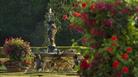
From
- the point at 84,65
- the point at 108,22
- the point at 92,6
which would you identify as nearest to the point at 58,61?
the point at 84,65

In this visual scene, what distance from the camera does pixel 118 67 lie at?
985 centimetres

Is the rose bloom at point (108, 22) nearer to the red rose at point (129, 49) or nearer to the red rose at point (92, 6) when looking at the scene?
the red rose at point (92, 6)

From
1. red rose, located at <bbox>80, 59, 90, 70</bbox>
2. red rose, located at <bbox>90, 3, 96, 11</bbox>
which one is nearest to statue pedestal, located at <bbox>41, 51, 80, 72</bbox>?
red rose, located at <bbox>80, 59, 90, 70</bbox>

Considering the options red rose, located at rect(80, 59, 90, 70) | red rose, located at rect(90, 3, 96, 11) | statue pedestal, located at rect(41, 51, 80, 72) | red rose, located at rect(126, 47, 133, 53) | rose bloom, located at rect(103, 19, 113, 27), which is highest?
red rose, located at rect(90, 3, 96, 11)

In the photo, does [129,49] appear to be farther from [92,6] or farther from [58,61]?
[58,61]

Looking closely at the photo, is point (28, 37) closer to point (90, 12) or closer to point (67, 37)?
point (67, 37)

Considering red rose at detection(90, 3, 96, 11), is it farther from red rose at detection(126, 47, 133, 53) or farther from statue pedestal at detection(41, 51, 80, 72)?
statue pedestal at detection(41, 51, 80, 72)

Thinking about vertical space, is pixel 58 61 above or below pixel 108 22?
below

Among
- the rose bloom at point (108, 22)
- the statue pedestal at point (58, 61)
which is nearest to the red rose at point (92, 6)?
the rose bloom at point (108, 22)

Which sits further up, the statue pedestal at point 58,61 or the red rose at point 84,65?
the red rose at point 84,65

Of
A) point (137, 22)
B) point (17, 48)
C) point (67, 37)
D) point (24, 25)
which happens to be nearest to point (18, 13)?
point (24, 25)

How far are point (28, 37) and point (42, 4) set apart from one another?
3.62 m

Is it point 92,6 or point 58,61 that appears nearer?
point 92,6

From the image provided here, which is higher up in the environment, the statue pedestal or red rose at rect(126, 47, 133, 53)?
red rose at rect(126, 47, 133, 53)
